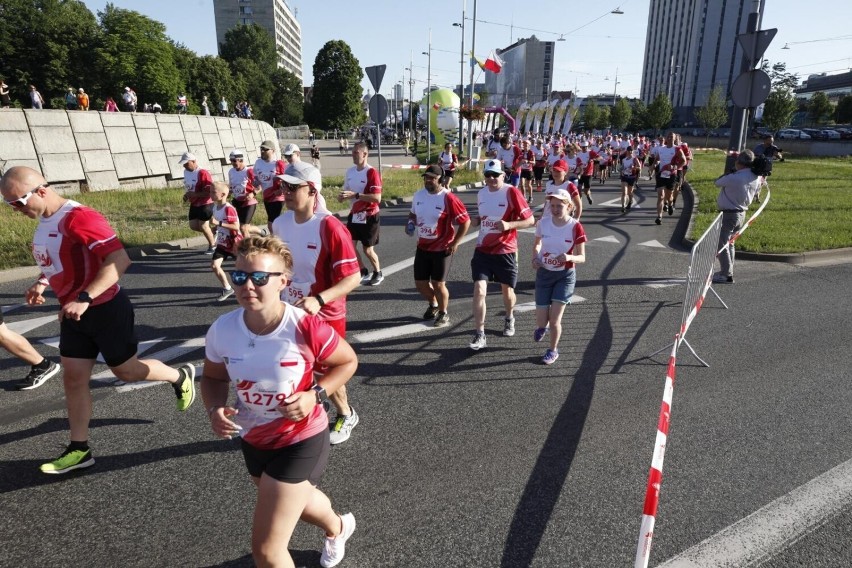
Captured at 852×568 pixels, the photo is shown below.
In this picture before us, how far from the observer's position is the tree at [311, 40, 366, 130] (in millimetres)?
70250

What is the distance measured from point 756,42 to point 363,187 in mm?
Answer: 6869

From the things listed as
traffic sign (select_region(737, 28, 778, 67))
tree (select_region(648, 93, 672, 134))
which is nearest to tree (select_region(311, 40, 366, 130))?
tree (select_region(648, 93, 672, 134))

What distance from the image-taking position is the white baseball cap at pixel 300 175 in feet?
10.9

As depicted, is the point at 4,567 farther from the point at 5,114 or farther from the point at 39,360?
the point at 5,114

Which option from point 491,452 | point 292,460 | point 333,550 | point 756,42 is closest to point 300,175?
point 292,460

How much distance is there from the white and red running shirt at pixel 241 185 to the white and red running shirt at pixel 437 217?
4.65 m

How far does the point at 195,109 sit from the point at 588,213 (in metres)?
54.7

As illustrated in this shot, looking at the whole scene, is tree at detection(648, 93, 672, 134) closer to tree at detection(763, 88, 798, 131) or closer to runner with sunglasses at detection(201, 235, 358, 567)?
tree at detection(763, 88, 798, 131)

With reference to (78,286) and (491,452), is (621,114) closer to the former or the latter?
(491,452)

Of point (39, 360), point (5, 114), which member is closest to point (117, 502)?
point (39, 360)

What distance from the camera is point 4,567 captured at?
2.79m

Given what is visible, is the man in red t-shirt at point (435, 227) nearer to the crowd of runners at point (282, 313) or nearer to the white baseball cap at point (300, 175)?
the crowd of runners at point (282, 313)

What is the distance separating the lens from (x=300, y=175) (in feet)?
11.0

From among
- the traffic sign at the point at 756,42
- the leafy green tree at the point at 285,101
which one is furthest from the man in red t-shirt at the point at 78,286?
the leafy green tree at the point at 285,101
